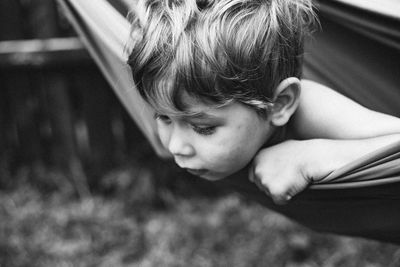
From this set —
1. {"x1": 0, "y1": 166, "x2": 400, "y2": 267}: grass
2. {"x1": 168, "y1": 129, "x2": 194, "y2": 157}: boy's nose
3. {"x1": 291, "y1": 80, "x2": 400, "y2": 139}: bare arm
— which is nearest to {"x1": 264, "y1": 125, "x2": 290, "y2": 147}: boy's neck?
{"x1": 291, "y1": 80, "x2": 400, "y2": 139}: bare arm

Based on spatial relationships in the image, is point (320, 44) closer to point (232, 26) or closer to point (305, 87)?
point (305, 87)

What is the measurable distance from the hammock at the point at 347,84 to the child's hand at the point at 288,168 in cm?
3

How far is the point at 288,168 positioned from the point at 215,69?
0.29 metres

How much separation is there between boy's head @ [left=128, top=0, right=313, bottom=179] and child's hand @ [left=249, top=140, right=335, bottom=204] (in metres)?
0.07

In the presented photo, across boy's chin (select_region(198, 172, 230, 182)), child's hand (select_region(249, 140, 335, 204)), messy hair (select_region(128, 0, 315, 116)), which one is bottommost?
boy's chin (select_region(198, 172, 230, 182))

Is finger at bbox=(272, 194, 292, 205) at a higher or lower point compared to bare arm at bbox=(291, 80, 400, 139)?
lower

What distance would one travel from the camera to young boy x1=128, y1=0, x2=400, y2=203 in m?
1.41

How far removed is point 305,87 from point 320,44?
272mm

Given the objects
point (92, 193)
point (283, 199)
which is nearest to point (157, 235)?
point (92, 193)

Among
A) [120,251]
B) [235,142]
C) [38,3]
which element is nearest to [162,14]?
[235,142]

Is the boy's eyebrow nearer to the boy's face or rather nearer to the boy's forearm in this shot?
the boy's face

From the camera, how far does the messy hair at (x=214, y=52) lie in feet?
4.61

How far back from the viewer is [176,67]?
4.60 feet

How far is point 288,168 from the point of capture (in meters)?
1.52
